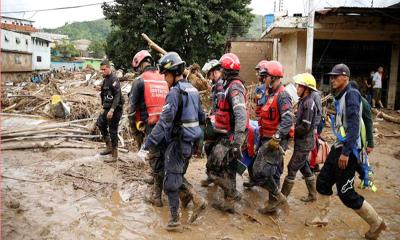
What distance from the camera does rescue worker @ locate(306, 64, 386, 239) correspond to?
4.10 metres

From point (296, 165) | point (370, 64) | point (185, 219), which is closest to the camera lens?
point (185, 219)

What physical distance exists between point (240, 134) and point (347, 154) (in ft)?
4.14

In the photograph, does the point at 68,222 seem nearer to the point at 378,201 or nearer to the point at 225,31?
the point at 378,201

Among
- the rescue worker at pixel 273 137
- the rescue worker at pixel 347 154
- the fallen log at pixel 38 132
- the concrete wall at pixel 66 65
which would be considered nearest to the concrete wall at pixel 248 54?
the fallen log at pixel 38 132

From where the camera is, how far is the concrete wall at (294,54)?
48.5 feet

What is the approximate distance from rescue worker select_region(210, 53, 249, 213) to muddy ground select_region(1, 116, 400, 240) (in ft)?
1.05

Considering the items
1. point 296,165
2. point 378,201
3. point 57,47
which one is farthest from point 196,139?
point 57,47

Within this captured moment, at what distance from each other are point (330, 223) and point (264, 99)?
1.88 metres

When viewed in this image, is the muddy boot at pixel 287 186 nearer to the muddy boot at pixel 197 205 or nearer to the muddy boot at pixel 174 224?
the muddy boot at pixel 197 205

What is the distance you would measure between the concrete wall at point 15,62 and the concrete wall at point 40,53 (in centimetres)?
288

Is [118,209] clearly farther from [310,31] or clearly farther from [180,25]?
[180,25]

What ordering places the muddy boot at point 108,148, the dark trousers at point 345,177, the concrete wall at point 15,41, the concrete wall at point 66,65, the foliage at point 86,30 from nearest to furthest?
1. the dark trousers at point 345,177
2. the muddy boot at point 108,148
3. the concrete wall at point 15,41
4. the concrete wall at point 66,65
5. the foliage at point 86,30

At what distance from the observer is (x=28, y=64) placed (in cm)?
4109

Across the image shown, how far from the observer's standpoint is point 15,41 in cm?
3766
